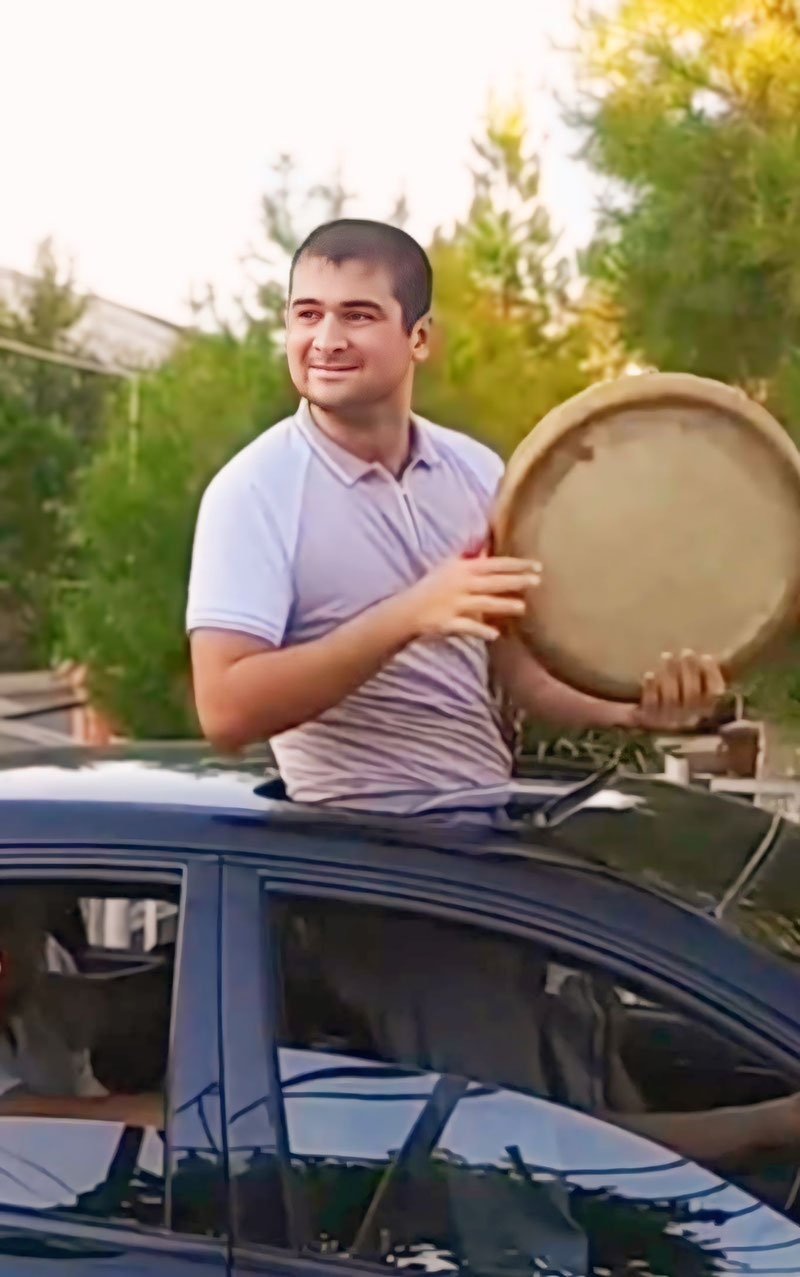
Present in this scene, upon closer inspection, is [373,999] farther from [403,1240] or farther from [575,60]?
[575,60]

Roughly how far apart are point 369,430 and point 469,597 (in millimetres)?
436

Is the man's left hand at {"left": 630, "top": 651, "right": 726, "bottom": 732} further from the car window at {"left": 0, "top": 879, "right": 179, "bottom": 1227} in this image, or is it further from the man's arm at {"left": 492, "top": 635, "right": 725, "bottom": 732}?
the car window at {"left": 0, "top": 879, "right": 179, "bottom": 1227}

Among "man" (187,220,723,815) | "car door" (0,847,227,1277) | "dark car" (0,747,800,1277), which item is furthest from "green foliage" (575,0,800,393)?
A: "car door" (0,847,227,1277)

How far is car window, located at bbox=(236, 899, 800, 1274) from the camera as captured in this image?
5.02 ft

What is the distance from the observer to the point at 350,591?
6.42 ft

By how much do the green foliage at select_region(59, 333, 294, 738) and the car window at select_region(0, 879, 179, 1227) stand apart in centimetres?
293

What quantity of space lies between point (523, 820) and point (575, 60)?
3143 millimetres

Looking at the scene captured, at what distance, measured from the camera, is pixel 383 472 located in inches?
80.4

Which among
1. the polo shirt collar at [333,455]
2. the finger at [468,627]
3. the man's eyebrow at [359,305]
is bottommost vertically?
the finger at [468,627]

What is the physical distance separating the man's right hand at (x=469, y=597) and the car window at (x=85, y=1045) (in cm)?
46

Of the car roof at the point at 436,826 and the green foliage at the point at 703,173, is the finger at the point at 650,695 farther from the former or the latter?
the green foliage at the point at 703,173

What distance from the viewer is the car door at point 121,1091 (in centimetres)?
158

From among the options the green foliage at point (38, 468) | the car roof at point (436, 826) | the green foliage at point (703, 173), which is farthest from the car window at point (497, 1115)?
the green foliage at point (38, 468)

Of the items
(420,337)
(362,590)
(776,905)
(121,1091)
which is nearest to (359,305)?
(420,337)
